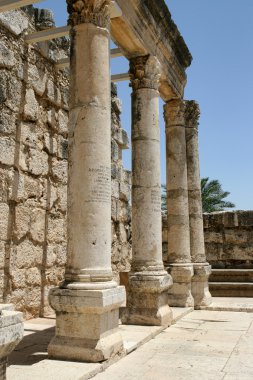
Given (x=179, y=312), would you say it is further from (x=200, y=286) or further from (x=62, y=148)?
(x=62, y=148)

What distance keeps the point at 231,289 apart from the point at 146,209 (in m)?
5.69

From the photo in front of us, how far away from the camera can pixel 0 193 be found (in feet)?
23.5

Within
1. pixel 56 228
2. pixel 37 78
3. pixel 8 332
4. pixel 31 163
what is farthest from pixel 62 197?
pixel 8 332

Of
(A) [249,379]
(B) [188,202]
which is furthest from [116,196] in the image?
(A) [249,379]

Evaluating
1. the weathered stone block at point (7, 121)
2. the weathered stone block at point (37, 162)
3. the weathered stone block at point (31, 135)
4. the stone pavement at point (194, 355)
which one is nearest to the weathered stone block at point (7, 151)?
the weathered stone block at point (7, 121)

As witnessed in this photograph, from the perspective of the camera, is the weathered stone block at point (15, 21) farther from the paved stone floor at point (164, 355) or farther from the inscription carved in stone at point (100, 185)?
the paved stone floor at point (164, 355)

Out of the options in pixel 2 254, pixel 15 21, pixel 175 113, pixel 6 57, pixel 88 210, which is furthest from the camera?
pixel 175 113

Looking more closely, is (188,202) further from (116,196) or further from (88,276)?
(88,276)

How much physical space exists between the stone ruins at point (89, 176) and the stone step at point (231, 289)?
209 centimetres

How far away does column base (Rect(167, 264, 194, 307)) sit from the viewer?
9602mm

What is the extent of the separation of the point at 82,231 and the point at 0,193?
2.38 meters

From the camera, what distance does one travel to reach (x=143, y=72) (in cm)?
832

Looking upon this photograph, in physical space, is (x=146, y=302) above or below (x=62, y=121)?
below

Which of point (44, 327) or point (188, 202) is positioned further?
point (188, 202)
